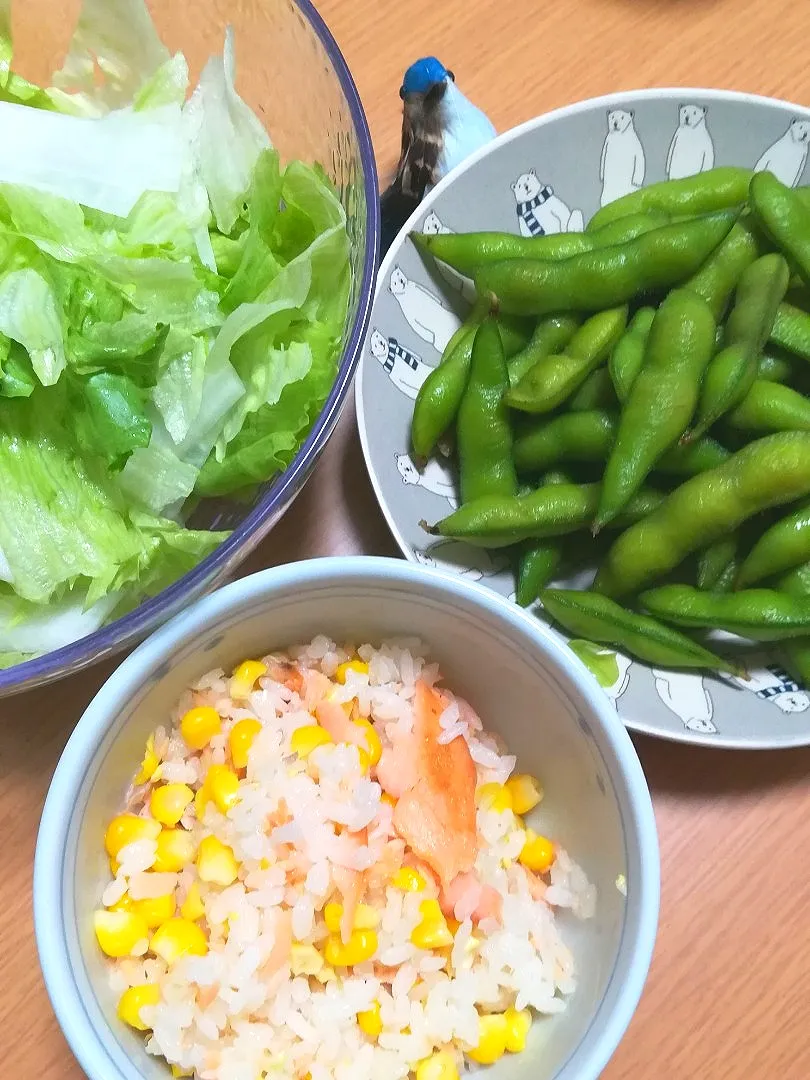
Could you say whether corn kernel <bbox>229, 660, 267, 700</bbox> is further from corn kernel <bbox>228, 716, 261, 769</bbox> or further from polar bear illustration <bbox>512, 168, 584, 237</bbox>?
polar bear illustration <bbox>512, 168, 584, 237</bbox>

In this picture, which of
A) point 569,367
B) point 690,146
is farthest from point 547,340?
point 690,146

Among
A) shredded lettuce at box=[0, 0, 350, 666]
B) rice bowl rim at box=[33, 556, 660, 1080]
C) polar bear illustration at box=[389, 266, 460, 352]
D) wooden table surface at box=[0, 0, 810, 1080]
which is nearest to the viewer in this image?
rice bowl rim at box=[33, 556, 660, 1080]

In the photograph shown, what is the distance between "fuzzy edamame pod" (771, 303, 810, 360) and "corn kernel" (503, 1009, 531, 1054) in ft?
2.21

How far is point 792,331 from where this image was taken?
93 centimetres

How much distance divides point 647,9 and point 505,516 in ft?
2.19

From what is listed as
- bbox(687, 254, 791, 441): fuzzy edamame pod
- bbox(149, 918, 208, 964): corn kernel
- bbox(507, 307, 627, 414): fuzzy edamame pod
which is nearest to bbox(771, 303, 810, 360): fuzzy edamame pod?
bbox(687, 254, 791, 441): fuzzy edamame pod

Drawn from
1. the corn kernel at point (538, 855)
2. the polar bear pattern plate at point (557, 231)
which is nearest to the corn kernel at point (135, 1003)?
the corn kernel at point (538, 855)

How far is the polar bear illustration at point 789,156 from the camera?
3.20ft

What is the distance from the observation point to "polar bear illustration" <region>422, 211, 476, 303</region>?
0.95 meters

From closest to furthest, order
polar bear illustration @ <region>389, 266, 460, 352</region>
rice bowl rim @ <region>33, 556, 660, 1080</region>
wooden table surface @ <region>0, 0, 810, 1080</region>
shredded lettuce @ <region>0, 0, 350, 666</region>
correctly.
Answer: rice bowl rim @ <region>33, 556, 660, 1080</region> → shredded lettuce @ <region>0, 0, 350, 666</region> → wooden table surface @ <region>0, 0, 810, 1080</region> → polar bear illustration @ <region>389, 266, 460, 352</region>

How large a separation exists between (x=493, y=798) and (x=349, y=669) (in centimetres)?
17

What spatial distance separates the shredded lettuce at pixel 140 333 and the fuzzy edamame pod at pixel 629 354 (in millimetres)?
284

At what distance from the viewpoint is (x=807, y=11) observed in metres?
1.08

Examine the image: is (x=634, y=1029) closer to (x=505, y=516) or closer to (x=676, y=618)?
(x=676, y=618)
